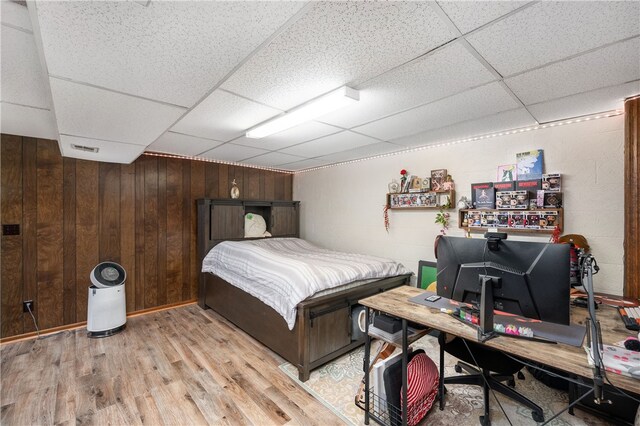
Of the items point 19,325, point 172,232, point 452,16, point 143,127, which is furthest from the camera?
point 172,232

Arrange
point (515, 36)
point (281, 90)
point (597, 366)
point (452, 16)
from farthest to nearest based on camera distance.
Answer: point (281, 90) < point (515, 36) < point (452, 16) < point (597, 366)

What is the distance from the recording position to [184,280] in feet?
13.6

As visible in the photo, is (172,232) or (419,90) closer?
(419,90)

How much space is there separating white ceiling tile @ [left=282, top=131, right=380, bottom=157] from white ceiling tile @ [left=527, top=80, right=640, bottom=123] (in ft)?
4.82

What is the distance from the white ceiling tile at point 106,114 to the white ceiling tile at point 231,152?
1.00 m

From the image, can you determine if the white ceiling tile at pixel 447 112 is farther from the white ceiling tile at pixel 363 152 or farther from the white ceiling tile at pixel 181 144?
the white ceiling tile at pixel 181 144

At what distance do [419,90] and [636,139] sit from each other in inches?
61.3

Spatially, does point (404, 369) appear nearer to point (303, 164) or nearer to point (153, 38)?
point (153, 38)

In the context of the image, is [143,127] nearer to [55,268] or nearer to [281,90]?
[281,90]

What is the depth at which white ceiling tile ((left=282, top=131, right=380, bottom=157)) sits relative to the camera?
116 inches

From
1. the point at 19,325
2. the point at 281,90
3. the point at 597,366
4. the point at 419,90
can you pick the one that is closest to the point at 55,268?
the point at 19,325

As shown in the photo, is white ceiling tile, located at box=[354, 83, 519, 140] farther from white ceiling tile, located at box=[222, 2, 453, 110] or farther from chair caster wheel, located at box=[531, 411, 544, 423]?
chair caster wheel, located at box=[531, 411, 544, 423]

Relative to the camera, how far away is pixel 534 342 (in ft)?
4.19

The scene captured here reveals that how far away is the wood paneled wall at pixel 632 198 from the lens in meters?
1.89
